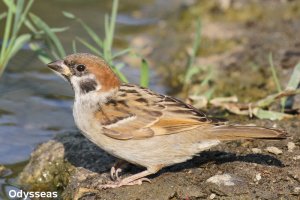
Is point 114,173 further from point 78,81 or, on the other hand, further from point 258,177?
point 258,177

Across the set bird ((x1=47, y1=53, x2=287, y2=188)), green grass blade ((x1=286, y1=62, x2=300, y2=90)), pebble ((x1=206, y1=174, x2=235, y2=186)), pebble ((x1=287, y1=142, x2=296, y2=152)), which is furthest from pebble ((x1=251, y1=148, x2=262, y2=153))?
green grass blade ((x1=286, y1=62, x2=300, y2=90))

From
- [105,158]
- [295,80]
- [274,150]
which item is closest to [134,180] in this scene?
[105,158]

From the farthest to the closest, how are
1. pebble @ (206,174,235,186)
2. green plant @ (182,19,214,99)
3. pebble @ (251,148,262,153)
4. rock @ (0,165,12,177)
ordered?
1. green plant @ (182,19,214,99)
2. rock @ (0,165,12,177)
3. pebble @ (251,148,262,153)
4. pebble @ (206,174,235,186)

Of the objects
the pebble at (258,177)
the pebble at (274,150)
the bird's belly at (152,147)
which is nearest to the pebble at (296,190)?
the pebble at (258,177)

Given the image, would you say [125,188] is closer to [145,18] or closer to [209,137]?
[209,137]

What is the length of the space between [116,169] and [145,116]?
514 millimetres

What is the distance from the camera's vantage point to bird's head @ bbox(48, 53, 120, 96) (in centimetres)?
593

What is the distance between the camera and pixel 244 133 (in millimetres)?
5625

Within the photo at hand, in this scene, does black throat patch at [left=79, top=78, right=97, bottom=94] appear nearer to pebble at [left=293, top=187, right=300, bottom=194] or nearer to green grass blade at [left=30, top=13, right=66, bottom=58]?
green grass blade at [left=30, top=13, right=66, bottom=58]

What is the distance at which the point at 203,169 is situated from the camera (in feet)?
19.0

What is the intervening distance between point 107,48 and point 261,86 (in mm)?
1889

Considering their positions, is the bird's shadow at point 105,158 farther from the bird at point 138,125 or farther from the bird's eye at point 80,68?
the bird's eye at point 80,68

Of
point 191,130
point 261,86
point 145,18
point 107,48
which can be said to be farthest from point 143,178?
point 145,18

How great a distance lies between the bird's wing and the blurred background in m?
1.06
